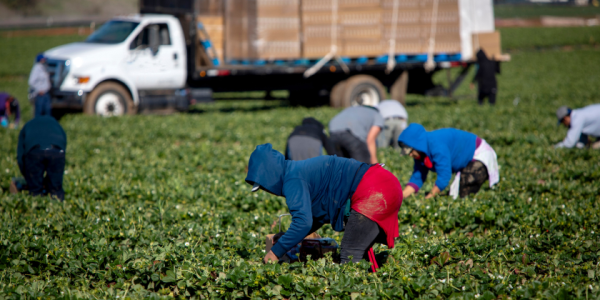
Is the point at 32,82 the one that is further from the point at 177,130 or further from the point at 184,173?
the point at 184,173

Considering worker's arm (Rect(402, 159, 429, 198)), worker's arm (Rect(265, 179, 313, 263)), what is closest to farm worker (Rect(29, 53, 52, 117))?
worker's arm (Rect(402, 159, 429, 198))

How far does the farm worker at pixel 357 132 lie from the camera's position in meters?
7.20

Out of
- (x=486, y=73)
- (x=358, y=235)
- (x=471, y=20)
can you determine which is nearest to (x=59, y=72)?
(x=358, y=235)

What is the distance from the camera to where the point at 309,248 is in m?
4.46

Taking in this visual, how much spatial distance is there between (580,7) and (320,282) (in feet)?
208

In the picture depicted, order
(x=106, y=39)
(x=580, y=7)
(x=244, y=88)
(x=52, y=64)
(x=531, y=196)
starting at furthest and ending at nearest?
(x=580, y=7), (x=244, y=88), (x=106, y=39), (x=52, y=64), (x=531, y=196)

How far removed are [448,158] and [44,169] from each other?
5165 mm

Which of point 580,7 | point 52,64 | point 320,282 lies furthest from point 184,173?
point 580,7

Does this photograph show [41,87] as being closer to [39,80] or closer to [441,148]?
[39,80]

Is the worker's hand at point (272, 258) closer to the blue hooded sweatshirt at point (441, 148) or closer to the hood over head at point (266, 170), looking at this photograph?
the hood over head at point (266, 170)

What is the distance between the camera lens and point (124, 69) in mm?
13688

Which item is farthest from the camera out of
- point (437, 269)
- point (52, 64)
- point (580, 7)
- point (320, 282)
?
point (580, 7)

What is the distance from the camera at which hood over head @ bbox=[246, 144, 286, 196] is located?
3.77 metres

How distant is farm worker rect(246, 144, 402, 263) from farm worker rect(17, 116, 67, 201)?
4002 millimetres
